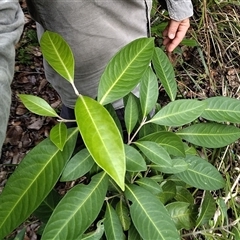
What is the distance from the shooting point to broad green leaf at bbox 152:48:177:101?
36.5 inches

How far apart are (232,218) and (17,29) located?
3.25ft

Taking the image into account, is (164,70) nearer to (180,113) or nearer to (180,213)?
(180,113)

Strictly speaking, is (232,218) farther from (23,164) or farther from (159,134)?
(23,164)

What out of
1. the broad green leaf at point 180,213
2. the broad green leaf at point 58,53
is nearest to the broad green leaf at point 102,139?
the broad green leaf at point 58,53

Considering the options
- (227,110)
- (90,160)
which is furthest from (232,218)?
(90,160)

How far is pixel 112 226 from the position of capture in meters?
0.81

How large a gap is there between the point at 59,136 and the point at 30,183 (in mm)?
95

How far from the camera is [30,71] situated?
5.84 ft

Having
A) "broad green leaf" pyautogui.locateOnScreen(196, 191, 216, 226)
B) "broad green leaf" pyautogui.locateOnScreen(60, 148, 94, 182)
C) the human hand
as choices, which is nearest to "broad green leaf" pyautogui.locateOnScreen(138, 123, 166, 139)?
"broad green leaf" pyautogui.locateOnScreen(60, 148, 94, 182)

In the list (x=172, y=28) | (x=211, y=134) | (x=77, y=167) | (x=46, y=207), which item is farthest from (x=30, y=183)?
(x=172, y=28)

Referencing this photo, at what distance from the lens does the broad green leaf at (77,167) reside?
77cm

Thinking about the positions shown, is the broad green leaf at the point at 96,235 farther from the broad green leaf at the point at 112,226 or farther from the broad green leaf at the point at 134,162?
the broad green leaf at the point at 134,162

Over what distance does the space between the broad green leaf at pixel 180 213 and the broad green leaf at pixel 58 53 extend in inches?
16.6

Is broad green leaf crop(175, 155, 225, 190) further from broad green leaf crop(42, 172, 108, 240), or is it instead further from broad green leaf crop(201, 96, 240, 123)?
broad green leaf crop(42, 172, 108, 240)
